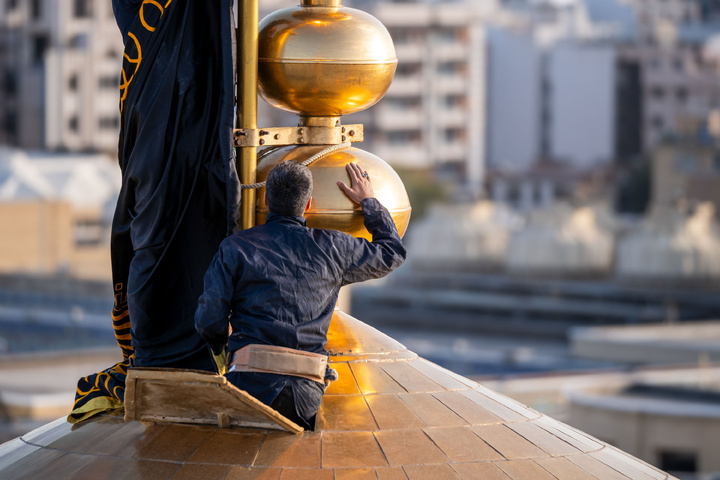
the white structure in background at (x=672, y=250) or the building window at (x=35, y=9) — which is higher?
the building window at (x=35, y=9)

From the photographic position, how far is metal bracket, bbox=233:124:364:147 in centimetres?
549

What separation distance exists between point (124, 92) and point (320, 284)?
1091 millimetres

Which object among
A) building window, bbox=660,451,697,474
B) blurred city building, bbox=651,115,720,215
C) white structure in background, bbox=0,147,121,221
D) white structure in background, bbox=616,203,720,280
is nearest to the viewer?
building window, bbox=660,451,697,474

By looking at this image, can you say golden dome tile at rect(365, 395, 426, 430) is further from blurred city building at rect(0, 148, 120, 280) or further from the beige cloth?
blurred city building at rect(0, 148, 120, 280)

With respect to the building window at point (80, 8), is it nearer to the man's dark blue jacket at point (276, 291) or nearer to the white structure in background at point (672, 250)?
the white structure in background at point (672, 250)

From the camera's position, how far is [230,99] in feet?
17.9

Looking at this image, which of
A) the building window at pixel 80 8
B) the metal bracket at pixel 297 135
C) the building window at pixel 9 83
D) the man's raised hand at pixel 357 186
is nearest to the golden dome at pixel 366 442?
the man's raised hand at pixel 357 186

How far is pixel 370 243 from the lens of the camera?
17.7 ft

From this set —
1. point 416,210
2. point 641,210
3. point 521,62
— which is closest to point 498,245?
point 416,210

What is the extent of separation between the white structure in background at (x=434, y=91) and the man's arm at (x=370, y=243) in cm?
9362

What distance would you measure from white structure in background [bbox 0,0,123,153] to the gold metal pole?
7680cm

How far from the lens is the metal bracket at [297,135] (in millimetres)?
5488

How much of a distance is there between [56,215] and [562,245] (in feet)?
56.6

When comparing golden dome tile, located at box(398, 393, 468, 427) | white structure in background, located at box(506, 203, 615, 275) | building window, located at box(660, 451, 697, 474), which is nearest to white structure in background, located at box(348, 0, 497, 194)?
white structure in background, located at box(506, 203, 615, 275)
